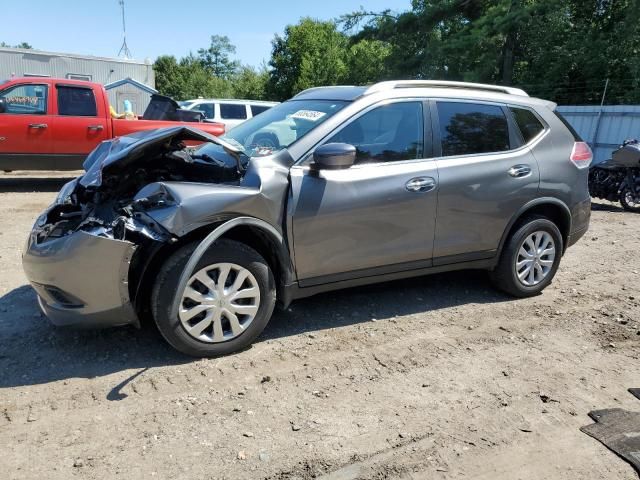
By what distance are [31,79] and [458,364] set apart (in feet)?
30.0

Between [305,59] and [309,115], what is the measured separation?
36363 mm

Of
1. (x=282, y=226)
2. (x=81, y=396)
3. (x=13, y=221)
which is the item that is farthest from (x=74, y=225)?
(x=13, y=221)

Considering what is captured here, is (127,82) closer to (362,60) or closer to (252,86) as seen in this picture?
(362,60)

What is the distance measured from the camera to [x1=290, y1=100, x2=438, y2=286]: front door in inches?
146

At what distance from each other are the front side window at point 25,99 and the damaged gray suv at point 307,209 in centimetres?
623

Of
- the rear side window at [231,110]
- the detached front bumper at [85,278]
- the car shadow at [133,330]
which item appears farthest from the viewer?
the rear side window at [231,110]

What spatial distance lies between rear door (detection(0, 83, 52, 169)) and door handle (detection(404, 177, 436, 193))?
7780mm

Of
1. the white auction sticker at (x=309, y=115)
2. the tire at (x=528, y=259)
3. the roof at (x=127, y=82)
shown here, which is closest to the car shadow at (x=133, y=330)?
the tire at (x=528, y=259)

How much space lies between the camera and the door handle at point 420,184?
13.3 ft

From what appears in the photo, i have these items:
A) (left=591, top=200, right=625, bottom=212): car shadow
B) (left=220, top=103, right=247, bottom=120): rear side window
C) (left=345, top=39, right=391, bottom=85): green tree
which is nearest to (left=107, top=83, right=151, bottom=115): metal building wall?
(left=220, top=103, right=247, bottom=120): rear side window

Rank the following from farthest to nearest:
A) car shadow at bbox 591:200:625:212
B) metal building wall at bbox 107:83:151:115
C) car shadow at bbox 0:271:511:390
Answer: metal building wall at bbox 107:83:151:115, car shadow at bbox 591:200:625:212, car shadow at bbox 0:271:511:390

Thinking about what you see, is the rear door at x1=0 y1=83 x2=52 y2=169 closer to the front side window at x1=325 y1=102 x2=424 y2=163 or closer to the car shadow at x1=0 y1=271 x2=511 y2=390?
the car shadow at x1=0 y1=271 x2=511 y2=390

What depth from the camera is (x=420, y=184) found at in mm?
4086

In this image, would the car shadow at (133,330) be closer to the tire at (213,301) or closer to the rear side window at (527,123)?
the tire at (213,301)
